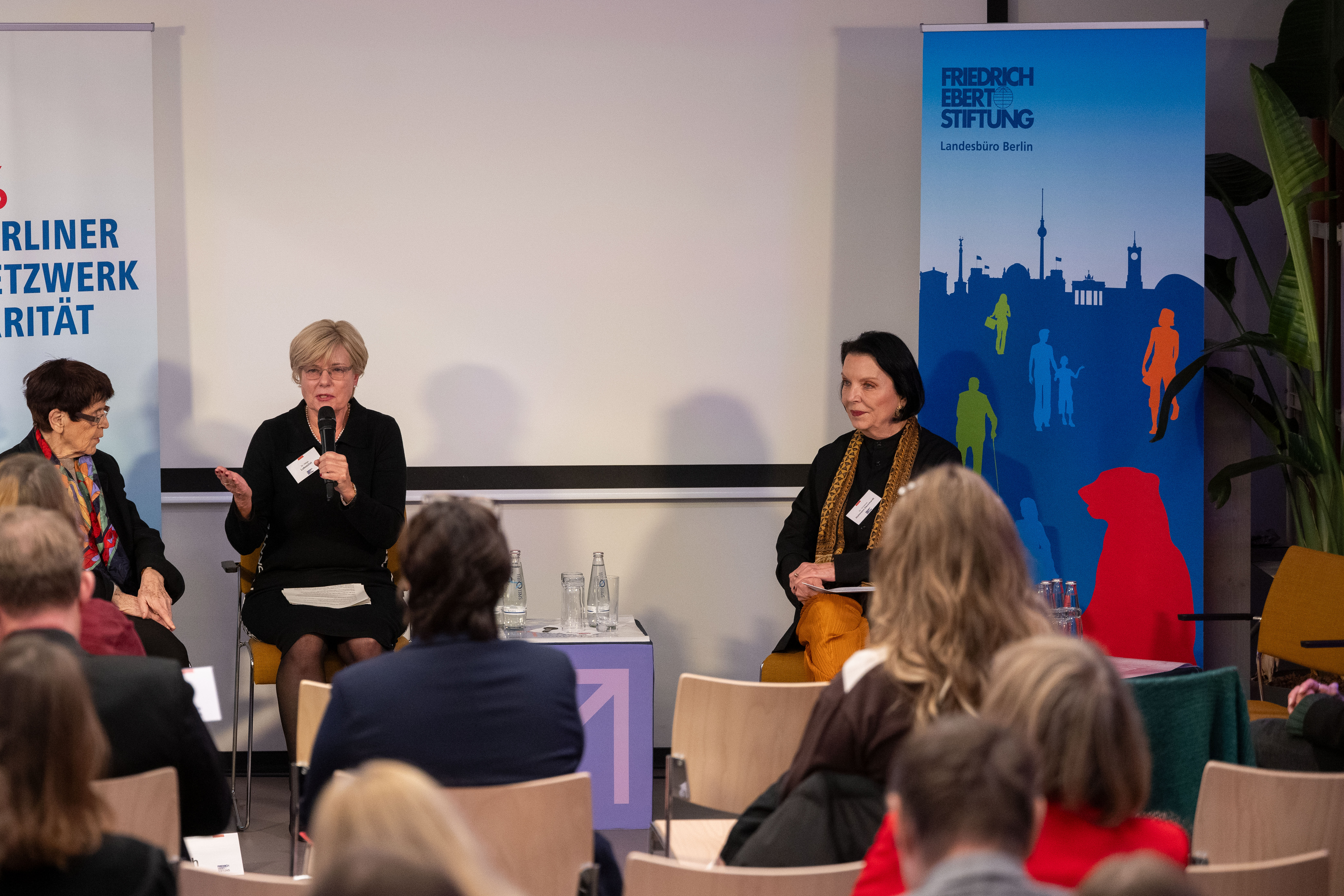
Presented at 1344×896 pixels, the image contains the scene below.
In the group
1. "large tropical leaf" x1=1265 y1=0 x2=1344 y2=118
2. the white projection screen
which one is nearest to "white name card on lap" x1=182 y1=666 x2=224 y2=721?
the white projection screen

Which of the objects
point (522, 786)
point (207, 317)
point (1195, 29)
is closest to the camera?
point (522, 786)

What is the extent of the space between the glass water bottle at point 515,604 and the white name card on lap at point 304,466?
74 cm

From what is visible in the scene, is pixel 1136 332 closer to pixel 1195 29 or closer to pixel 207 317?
pixel 1195 29

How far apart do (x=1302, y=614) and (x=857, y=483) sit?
141 centimetres

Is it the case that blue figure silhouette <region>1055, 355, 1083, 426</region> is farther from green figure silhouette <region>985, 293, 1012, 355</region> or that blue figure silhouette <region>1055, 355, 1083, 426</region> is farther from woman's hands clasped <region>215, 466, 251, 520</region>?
woman's hands clasped <region>215, 466, 251, 520</region>

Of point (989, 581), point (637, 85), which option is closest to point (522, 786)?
point (989, 581)

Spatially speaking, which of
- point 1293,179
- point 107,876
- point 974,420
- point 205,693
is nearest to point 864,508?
point 974,420

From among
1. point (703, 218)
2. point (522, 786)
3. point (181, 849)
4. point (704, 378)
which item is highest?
point (703, 218)

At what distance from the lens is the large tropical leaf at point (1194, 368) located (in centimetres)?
444

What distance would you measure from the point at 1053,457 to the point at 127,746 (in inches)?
132

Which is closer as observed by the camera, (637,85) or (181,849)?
(181,849)

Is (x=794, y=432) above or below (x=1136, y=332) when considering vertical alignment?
below

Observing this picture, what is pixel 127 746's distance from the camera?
85.5 inches

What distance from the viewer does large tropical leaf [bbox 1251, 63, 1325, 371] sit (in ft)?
14.5
